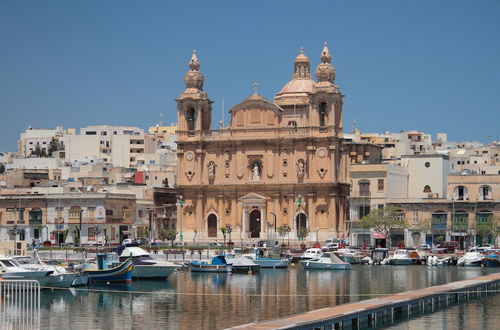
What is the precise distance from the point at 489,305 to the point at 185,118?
191ft

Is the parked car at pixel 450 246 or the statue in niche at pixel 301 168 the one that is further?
the statue in niche at pixel 301 168

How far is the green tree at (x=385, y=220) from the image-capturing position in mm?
91812

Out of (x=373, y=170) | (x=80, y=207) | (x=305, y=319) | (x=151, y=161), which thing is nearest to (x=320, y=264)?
(x=373, y=170)

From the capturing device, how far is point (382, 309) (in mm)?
43875

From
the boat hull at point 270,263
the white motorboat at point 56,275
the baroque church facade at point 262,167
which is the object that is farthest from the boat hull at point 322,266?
the white motorboat at point 56,275

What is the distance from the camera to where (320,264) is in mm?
76688

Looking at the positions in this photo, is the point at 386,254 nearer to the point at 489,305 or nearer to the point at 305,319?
the point at 489,305

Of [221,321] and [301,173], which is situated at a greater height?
[301,173]

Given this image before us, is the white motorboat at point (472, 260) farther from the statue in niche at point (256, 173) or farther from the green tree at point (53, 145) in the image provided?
the green tree at point (53, 145)

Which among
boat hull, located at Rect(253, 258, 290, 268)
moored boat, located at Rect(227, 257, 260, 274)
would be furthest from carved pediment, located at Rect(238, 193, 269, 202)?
moored boat, located at Rect(227, 257, 260, 274)

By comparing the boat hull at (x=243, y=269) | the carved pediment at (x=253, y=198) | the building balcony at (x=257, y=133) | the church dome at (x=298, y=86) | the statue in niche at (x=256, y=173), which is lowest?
the boat hull at (x=243, y=269)

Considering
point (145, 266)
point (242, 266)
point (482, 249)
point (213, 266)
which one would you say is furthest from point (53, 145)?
point (145, 266)

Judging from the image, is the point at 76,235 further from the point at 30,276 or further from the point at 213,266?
the point at 30,276

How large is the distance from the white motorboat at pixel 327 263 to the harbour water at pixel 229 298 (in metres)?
1.18
